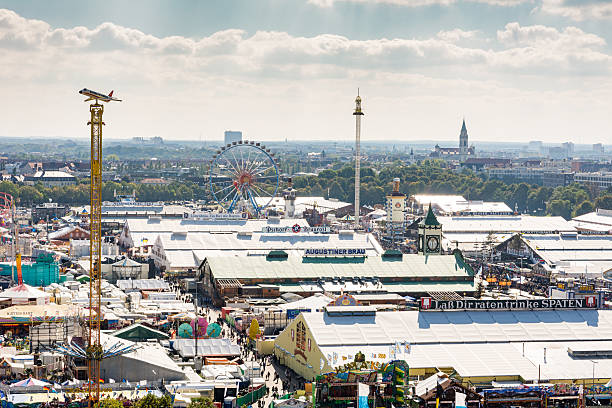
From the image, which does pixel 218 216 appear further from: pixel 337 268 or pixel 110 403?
pixel 110 403

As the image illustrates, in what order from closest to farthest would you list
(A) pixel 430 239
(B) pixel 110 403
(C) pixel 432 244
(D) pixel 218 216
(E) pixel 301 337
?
(B) pixel 110 403
(E) pixel 301 337
(A) pixel 430 239
(C) pixel 432 244
(D) pixel 218 216

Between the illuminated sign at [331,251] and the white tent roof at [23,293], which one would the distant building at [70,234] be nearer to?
the illuminated sign at [331,251]

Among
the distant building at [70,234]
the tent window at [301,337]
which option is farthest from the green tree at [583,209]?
the tent window at [301,337]

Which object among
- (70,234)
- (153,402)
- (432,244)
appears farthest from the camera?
(70,234)

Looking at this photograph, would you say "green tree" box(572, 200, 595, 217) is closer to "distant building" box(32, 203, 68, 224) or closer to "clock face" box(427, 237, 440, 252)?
"distant building" box(32, 203, 68, 224)

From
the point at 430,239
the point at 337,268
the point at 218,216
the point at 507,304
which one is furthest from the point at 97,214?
the point at 218,216

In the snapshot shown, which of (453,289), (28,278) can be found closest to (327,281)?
(453,289)
